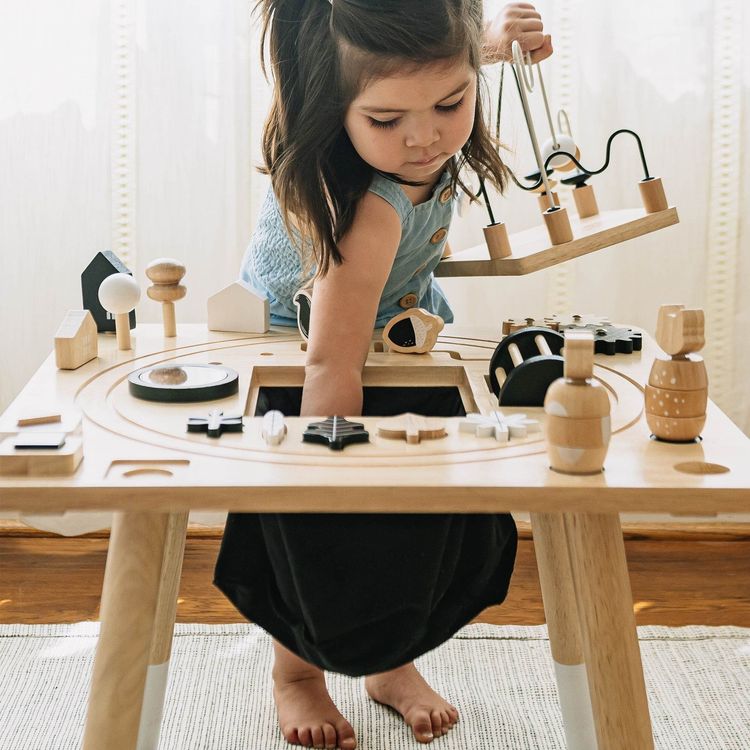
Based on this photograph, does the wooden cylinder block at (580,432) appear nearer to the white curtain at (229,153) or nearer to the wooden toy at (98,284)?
the wooden toy at (98,284)

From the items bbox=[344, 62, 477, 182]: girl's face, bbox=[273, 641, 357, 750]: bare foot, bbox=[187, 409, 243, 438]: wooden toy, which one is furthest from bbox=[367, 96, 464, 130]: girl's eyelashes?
bbox=[273, 641, 357, 750]: bare foot

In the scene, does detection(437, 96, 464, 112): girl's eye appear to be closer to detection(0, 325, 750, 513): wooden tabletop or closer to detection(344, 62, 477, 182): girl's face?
detection(344, 62, 477, 182): girl's face

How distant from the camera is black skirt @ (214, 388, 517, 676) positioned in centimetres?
82

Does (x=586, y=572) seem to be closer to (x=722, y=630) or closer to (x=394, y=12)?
(x=394, y=12)

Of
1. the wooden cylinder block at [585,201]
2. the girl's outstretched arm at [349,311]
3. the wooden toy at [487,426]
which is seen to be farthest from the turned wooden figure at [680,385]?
the wooden cylinder block at [585,201]

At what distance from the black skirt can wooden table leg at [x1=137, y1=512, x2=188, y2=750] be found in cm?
A: 13

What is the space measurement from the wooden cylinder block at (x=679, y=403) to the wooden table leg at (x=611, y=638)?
3.7 inches

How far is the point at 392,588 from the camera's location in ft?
2.76

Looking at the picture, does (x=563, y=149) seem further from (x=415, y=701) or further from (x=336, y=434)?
(x=415, y=701)

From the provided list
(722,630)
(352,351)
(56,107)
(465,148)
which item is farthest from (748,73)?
(56,107)

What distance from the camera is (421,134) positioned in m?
0.88

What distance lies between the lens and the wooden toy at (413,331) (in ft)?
3.34

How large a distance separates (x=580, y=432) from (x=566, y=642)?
471 mm

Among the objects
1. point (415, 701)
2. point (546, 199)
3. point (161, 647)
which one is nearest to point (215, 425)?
point (161, 647)
